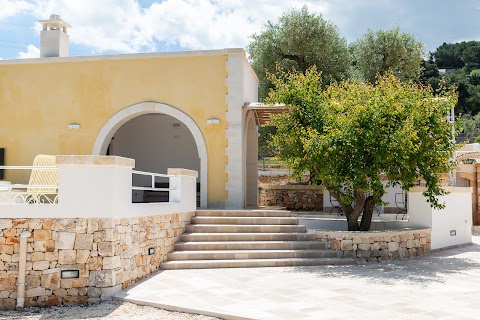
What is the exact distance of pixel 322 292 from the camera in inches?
331

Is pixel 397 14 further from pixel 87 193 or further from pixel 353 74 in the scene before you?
pixel 87 193

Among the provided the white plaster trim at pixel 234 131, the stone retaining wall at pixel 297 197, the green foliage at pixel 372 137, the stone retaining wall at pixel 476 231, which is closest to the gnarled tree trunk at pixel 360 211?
the green foliage at pixel 372 137

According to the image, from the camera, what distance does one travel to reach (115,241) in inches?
331

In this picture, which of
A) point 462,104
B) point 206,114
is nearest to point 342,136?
point 206,114

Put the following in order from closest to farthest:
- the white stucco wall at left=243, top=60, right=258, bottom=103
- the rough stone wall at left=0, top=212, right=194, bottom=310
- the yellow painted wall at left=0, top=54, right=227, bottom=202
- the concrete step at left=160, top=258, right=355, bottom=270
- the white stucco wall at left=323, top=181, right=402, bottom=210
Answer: the rough stone wall at left=0, top=212, right=194, bottom=310
the concrete step at left=160, top=258, right=355, bottom=270
the yellow painted wall at left=0, top=54, right=227, bottom=202
the white stucco wall at left=243, top=60, right=258, bottom=103
the white stucco wall at left=323, top=181, right=402, bottom=210

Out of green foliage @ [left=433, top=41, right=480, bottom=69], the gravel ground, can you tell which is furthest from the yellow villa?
green foliage @ [left=433, top=41, right=480, bottom=69]

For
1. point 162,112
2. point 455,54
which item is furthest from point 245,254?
point 455,54

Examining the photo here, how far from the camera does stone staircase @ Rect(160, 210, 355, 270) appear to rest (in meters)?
11.1

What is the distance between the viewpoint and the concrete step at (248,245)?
37.8 feet

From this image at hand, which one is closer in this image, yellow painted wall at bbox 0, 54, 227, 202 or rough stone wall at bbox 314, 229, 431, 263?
rough stone wall at bbox 314, 229, 431, 263

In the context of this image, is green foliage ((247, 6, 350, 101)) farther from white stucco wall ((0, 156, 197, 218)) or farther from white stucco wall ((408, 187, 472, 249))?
white stucco wall ((0, 156, 197, 218))

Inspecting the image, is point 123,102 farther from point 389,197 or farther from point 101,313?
point 389,197

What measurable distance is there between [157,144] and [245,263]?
1016cm

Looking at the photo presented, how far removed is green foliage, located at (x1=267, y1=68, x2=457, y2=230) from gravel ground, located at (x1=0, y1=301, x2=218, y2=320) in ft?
19.0
